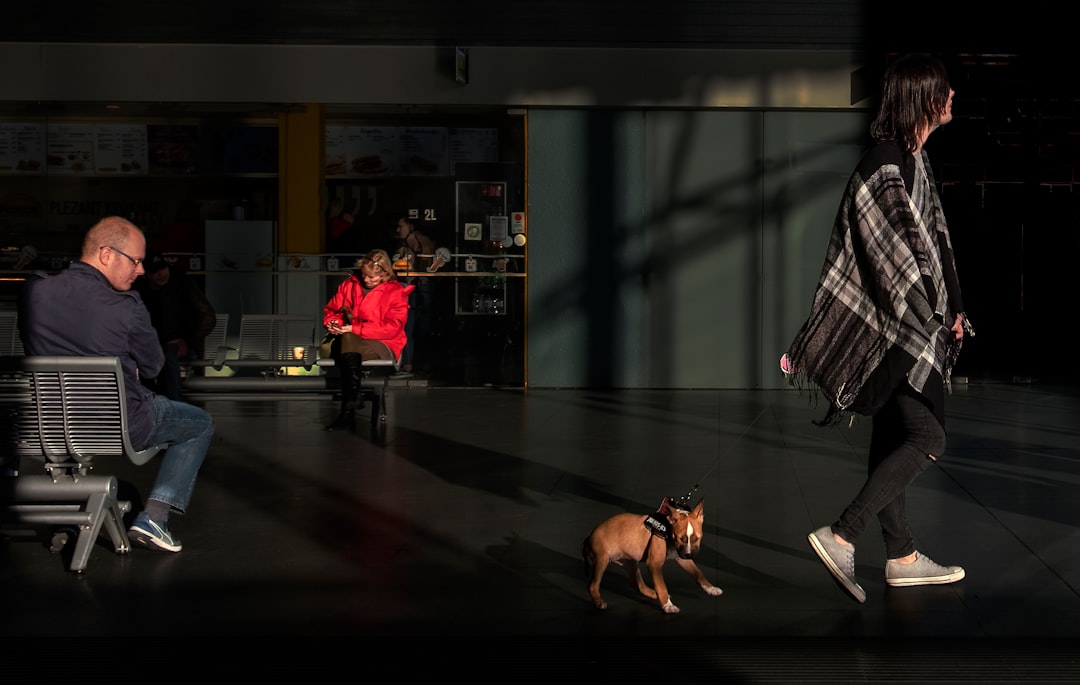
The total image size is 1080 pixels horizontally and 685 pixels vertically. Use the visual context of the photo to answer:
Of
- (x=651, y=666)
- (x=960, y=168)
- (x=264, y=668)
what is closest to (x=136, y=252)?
(x=264, y=668)

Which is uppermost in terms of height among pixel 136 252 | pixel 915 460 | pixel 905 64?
pixel 905 64

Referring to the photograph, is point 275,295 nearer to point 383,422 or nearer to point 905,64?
point 383,422

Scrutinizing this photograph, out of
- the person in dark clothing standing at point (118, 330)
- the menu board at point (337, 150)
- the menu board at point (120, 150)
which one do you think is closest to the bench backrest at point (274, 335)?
the menu board at point (337, 150)

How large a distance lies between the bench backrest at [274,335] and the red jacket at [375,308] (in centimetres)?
110

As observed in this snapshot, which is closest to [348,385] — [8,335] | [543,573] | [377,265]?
[377,265]

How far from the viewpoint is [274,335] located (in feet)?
43.4

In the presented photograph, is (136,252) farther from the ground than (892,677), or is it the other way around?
(136,252)

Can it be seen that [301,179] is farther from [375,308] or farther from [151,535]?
[151,535]

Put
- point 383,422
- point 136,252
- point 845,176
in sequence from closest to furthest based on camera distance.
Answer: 1. point 136,252
2. point 383,422
3. point 845,176

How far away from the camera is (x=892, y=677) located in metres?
4.60

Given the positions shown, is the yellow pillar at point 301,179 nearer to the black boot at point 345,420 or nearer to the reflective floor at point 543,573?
the black boot at point 345,420

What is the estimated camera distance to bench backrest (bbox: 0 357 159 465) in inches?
250

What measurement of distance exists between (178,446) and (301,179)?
9.16 m

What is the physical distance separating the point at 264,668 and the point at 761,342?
37.0 ft
